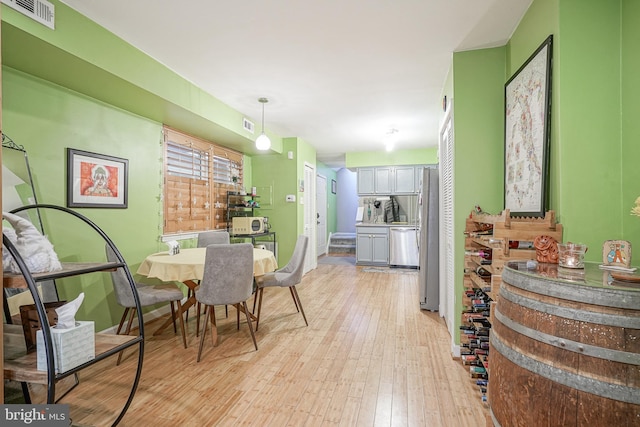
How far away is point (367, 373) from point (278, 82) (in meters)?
2.83

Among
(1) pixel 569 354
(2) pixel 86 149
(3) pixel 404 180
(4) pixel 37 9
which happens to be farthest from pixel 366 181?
(1) pixel 569 354

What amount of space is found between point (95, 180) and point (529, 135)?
354 centimetres

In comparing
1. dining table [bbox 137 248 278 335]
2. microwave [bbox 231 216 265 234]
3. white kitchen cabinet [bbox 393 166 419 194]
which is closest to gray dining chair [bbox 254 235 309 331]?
dining table [bbox 137 248 278 335]

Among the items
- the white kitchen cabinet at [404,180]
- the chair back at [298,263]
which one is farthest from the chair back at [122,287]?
the white kitchen cabinet at [404,180]

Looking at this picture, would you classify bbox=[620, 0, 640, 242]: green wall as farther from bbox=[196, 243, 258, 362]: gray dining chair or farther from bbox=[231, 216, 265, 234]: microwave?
bbox=[231, 216, 265, 234]: microwave

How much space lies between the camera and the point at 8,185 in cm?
220

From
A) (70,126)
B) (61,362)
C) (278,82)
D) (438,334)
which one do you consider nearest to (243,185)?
(278,82)

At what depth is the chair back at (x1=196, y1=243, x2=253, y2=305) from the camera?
8.18 ft

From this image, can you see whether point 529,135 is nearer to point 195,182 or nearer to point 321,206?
point 195,182

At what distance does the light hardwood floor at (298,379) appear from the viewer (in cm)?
183

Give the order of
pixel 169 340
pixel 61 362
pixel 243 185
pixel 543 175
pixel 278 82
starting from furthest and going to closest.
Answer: pixel 243 185 → pixel 278 82 → pixel 169 340 → pixel 543 175 → pixel 61 362

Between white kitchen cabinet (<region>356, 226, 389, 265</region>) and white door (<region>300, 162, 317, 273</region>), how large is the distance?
1031 millimetres

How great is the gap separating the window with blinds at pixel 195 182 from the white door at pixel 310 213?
143 centimetres

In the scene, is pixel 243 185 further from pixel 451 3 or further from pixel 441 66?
pixel 451 3
